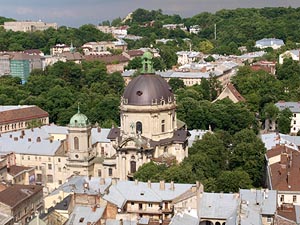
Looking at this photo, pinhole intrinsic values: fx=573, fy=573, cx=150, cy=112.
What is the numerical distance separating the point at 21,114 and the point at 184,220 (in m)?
63.9

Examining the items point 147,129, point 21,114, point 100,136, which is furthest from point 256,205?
point 21,114

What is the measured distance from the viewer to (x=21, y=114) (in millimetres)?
108688

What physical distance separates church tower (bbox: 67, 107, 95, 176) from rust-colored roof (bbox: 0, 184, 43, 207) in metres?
16.4

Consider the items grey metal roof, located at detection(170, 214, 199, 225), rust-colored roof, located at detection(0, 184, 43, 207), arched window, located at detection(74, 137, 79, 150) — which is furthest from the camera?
arched window, located at detection(74, 137, 79, 150)

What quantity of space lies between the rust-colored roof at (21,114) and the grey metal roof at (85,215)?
181 feet

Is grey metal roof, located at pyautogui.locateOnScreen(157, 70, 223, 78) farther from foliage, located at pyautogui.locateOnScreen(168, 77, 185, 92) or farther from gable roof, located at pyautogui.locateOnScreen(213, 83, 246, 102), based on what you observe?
gable roof, located at pyautogui.locateOnScreen(213, 83, 246, 102)

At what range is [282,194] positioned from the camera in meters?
60.1

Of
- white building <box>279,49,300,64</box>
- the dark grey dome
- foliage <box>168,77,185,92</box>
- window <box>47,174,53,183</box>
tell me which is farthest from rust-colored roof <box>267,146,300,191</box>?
white building <box>279,49,300,64</box>

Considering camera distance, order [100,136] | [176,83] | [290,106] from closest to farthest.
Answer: [100,136] < [290,106] < [176,83]

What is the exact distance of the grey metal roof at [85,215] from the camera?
170 feet

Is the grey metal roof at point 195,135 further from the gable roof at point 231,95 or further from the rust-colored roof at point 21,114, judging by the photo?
the rust-colored roof at point 21,114

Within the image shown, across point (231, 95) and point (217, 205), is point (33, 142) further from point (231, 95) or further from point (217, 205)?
point (231, 95)

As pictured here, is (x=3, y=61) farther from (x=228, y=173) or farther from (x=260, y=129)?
(x=228, y=173)

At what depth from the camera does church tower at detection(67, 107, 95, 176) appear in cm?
7831
